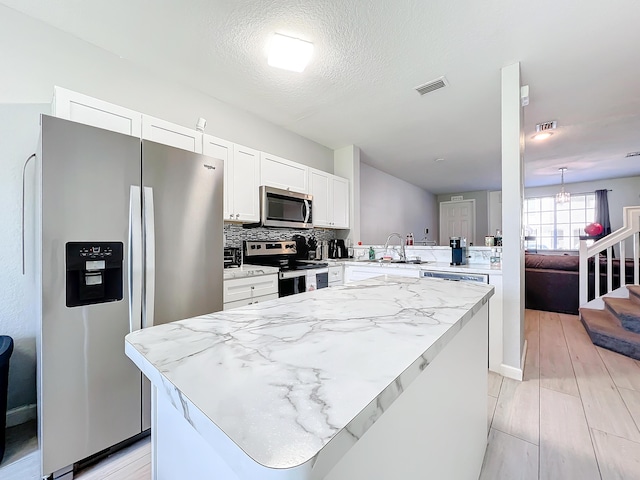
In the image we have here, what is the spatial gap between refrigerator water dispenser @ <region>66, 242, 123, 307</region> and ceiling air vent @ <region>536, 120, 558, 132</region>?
4.67 m

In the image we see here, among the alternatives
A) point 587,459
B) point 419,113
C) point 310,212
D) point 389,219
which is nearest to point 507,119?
point 419,113

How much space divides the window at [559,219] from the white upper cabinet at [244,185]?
7.06 meters

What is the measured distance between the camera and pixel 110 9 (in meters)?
1.72

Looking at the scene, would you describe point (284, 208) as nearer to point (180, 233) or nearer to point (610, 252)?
point (180, 233)

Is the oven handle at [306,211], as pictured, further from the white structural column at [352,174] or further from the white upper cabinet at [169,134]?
the white upper cabinet at [169,134]

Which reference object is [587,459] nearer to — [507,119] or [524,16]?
[507,119]

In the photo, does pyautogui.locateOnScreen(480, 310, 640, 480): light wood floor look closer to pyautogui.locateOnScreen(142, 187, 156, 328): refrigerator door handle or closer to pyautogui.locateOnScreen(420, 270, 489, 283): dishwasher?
pyautogui.locateOnScreen(420, 270, 489, 283): dishwasher

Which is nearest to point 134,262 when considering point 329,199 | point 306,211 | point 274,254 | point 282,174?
point 274,254

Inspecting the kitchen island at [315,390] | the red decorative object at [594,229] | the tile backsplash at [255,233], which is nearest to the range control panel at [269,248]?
the tile backsplash at [255,233]

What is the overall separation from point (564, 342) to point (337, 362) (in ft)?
12.1

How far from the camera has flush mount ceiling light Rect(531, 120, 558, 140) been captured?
3.41m

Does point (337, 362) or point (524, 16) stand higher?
point (524, 16)

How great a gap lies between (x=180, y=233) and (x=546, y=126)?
14.6 feet

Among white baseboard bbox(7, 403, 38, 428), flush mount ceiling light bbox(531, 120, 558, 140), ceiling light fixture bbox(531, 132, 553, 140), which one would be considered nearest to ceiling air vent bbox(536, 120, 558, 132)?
flush mount ceiling light bbox(531, 120, 558, 140)
